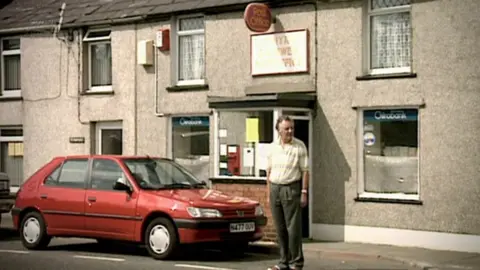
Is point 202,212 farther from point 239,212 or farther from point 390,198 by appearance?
point 390,198

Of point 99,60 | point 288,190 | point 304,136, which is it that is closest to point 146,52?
point 99,60

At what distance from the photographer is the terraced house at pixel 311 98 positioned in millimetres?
16594

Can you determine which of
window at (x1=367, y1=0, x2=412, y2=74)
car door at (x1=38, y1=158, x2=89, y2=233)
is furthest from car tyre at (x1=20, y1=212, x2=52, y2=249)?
window at (x1=367, y1=0, x2=412, y2=74)

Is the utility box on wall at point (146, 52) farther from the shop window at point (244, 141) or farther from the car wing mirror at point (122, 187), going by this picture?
the car wing mirror at point (122, 187)

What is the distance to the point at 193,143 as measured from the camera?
20.7 metres

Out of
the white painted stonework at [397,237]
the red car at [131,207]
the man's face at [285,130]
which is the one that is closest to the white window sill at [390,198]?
the white painted stonework at [397,237]

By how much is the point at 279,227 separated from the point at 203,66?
8186 millimetres

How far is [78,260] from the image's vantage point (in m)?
14.9

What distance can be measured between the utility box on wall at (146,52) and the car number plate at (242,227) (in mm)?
6968

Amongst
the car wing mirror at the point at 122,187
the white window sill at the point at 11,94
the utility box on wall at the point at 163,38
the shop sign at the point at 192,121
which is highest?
the utility box on wall at the point at 163,38

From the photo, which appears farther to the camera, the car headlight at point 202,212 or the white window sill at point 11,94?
the white window sill at point 11,94

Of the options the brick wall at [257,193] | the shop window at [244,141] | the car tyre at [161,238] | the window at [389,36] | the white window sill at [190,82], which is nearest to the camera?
the car tyre at [161,238]

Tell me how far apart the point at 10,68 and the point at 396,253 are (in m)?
12.6

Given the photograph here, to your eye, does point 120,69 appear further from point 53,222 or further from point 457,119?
point 457,119
